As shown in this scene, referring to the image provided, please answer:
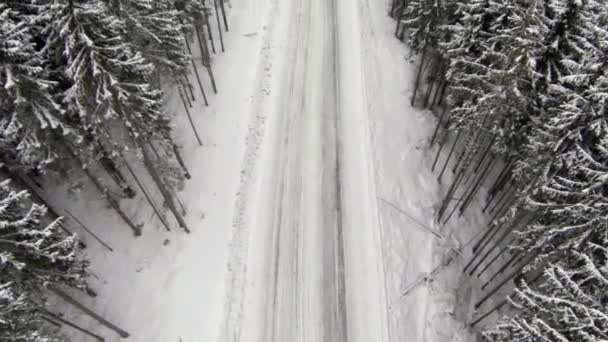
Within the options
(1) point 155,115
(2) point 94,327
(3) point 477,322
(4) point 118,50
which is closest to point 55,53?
(4) point 118,50

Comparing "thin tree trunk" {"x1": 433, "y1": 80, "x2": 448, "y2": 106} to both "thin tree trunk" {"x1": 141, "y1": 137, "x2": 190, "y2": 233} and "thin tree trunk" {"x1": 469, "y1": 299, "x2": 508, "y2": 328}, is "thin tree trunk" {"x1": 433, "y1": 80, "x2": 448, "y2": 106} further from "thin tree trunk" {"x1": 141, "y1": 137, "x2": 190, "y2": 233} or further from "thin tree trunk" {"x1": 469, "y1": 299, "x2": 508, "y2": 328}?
"thin tree trunk" {"x1": 141, "y1": 137, "x2": 190, "y2": 233}

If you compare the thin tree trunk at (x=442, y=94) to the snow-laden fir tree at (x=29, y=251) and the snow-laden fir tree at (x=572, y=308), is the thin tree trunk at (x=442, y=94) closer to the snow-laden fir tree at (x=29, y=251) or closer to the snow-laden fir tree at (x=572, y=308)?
the snow-laden fir tree at (x=572, y=308)

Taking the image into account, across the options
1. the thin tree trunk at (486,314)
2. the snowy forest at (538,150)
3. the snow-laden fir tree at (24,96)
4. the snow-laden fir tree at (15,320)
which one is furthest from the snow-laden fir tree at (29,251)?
the thin tree trunk at (486,314)

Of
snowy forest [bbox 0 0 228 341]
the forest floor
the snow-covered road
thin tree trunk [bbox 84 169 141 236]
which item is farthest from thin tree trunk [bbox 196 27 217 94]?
thin tree trunk [bbox 84 169 141 236]

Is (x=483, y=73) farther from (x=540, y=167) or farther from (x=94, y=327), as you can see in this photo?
(x=94, y=327)

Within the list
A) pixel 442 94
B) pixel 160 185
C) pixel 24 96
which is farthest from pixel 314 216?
pixel 24 96
